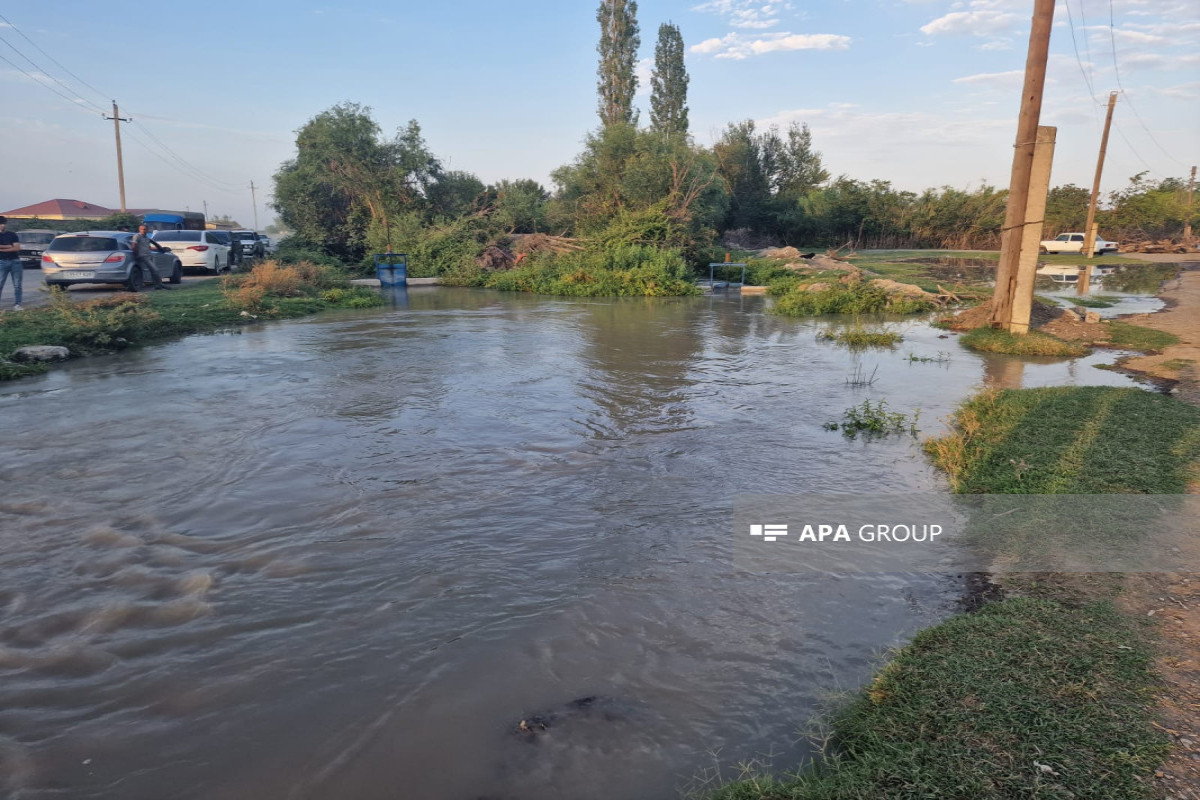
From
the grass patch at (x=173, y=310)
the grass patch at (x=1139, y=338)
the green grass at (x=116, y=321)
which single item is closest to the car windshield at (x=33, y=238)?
the grass patch at (x=173, y=310)

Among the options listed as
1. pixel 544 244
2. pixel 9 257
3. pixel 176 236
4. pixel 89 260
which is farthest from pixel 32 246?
pixel 544 244

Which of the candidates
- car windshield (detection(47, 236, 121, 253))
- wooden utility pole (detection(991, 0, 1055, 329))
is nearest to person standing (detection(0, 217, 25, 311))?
car windshield (detection(47, 236, 121, 253))

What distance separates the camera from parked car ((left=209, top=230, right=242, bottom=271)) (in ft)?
89.8

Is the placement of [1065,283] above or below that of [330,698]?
above

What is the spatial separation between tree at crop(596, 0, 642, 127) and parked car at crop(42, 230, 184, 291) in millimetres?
29940

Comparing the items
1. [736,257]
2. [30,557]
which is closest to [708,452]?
[30,557]

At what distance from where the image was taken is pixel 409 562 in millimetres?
4879

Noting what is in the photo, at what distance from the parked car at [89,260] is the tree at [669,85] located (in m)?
35.4

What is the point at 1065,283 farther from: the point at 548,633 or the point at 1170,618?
the point at 548,633

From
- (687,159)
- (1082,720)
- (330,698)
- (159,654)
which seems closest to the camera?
(1082,720)

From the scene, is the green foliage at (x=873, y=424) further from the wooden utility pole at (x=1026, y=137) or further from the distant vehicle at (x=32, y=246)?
the distant vehicle at (x=32, y=246)

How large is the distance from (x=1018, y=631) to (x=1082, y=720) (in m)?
0.82

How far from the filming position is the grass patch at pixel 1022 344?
1234 centimetres

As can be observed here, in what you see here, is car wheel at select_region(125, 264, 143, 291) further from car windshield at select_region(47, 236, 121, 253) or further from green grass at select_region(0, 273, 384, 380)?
car windshield at select_region(47, 236, 121, 253)
